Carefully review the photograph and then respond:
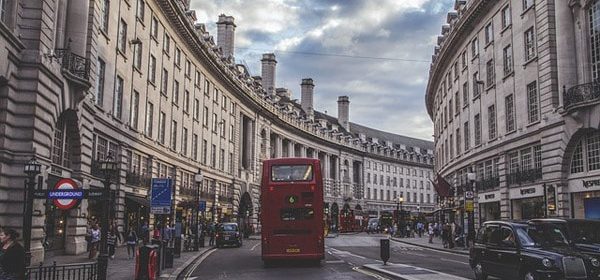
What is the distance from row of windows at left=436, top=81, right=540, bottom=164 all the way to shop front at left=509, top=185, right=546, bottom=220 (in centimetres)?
397

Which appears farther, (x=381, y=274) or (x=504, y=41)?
(x=504, y=41)

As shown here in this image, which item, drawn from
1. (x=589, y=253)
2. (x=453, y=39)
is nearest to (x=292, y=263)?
(x=589, y=253)

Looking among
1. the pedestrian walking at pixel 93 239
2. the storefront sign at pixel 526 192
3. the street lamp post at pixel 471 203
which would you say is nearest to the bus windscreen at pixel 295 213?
the pedestrian walking at pixel 93 239

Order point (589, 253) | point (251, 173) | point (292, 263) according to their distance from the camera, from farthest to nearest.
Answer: point (251, 173) → point (292, 263) → point (589, 253)

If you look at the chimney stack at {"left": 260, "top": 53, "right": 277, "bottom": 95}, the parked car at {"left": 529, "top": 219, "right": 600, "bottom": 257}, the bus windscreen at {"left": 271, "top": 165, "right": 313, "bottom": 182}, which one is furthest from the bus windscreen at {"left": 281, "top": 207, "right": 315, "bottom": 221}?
the chimney stack at {"left": 260, "top": 53, "right": 277, "bottom": 95}

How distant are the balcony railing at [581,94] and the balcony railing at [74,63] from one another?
23397 millimetres

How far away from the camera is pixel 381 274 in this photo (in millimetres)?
20234

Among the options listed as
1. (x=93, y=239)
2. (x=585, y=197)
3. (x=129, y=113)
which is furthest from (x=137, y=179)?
(x=585, y=197)

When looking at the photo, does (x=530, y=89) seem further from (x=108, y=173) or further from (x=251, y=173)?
(x=251, y=173)

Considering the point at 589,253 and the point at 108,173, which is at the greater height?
the point at 108,173

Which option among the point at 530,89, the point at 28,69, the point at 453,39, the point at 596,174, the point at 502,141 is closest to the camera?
the point at 28,69

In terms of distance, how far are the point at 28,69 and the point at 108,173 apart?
7.84 m

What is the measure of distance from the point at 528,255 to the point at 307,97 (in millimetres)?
95096

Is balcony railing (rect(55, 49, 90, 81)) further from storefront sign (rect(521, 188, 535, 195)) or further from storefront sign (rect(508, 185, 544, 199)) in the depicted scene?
storefront sign (rect(521, 188, 535, 195))
